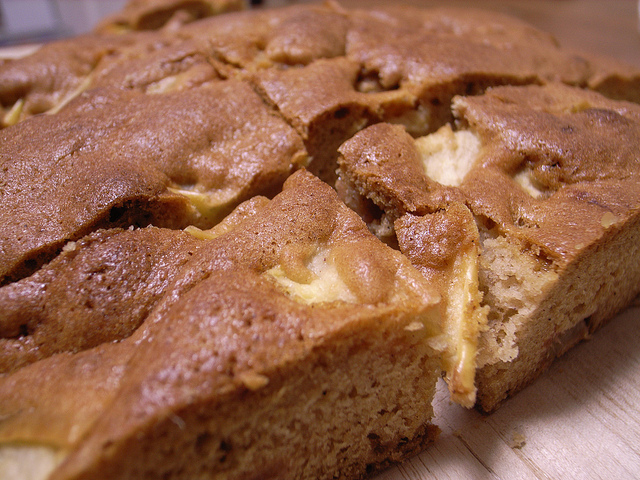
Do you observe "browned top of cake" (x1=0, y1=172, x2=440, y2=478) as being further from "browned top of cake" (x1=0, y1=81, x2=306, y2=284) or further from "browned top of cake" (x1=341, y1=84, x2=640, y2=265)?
"browned top of cake" (x1=341, y1=84, x2=640, y2=265)

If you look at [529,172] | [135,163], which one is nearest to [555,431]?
[529,172]

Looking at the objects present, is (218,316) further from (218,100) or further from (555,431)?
(555,431)

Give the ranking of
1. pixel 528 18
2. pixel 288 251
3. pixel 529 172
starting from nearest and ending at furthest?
pixel 288 251 < pixel 529 172 < pixel 528 18

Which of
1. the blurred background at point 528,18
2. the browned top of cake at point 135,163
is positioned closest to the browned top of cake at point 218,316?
the browned top of cake at point 135,163

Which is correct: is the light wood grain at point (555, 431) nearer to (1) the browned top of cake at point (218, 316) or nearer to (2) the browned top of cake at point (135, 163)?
(1) the browned top of cake at point (218, 316)

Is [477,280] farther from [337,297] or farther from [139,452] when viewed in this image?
[139,452]

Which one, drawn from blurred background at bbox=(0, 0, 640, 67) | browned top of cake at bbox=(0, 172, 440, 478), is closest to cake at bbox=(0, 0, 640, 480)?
browned top of cake at bbox=(0, 172, 440, 478)

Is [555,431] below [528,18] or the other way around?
below
